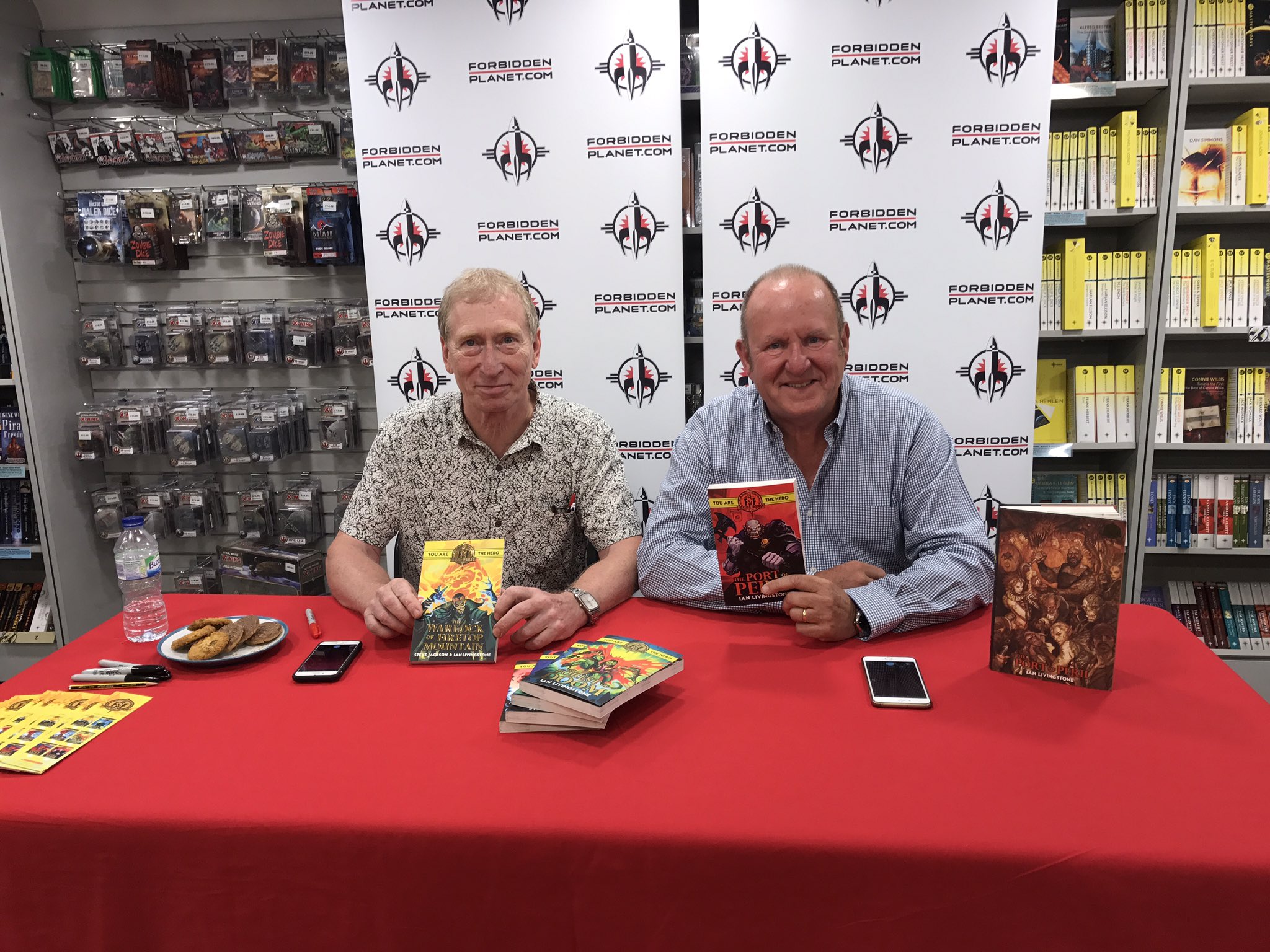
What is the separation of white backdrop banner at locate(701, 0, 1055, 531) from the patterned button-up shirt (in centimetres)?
118

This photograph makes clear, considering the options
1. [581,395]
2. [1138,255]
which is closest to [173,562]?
[581,395]

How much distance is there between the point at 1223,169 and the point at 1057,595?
9.80ft

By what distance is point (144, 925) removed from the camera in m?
1.13

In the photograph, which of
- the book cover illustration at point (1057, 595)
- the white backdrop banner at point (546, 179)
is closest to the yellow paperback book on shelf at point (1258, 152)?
the white backdrop banner at point (546, 179)

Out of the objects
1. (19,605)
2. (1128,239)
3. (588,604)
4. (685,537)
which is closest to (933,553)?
(685,537)

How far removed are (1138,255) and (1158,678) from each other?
8.51 ft

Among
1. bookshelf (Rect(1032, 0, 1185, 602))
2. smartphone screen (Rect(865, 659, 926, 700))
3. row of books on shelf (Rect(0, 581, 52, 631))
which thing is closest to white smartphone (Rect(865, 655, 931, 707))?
smartphone screen (Rect(865, 659, 926, 700))

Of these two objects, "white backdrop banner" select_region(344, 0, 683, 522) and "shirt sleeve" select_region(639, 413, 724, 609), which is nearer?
"shirt sleeve" select_region(639, 413, 724, 609)

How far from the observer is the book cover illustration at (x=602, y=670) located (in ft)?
4.22

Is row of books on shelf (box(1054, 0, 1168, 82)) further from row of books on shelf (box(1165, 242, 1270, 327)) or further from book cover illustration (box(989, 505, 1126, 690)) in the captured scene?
book cover illustration (box(989, 505, 1126, 690))

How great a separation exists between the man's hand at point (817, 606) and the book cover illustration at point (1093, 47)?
2.93 m

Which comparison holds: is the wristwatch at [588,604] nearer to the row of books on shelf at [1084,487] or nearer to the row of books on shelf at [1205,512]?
the row of books on shelf at [1084,487]

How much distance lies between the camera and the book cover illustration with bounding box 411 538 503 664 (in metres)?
1.58

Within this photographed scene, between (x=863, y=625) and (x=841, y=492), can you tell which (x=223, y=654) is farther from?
(x=841, y=492)
